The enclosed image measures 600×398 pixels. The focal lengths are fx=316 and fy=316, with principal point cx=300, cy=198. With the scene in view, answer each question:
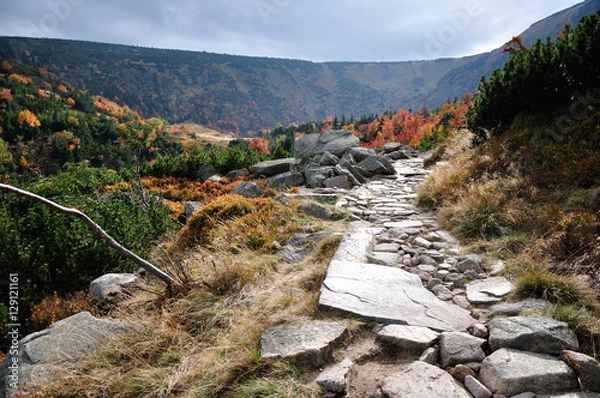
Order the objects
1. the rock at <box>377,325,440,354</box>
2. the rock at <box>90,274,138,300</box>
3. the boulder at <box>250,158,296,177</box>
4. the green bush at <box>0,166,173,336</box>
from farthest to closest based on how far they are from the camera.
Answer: the boulder at <box>250,158,296,177</box> → the green bush at <box>0,166,173,336</box> → the rock at <box>90,274,138,300</box> → the rock at <box>377,325,440,354</box>

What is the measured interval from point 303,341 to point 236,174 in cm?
1113

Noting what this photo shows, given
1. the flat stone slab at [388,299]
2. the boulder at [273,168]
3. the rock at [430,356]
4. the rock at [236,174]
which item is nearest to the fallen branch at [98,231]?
the flat stone slab at [388,299]

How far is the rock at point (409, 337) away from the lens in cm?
212

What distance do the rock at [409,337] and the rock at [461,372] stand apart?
0.25 metres

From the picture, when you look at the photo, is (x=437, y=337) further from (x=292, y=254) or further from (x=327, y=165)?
(x=327, y=165)

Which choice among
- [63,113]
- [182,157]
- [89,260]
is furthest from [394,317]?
[63,113]

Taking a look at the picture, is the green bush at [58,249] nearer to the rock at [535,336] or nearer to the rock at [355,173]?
the rock at [355,173]

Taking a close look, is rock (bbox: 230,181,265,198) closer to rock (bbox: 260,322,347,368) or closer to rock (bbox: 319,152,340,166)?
rock (bbox: 319,152,340,166)

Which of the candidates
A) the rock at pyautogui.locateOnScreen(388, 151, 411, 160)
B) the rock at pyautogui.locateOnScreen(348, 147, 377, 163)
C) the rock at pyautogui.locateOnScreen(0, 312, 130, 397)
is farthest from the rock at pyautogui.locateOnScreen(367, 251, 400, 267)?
the rock at pyautogui.locateOnScreen(388, 151, 411, 160)

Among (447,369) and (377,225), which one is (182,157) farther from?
(447,369)

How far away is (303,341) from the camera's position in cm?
217

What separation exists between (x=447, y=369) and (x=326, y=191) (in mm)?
5899

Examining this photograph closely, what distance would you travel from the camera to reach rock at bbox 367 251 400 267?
3643mm

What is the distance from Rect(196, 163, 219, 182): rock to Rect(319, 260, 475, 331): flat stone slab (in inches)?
436
